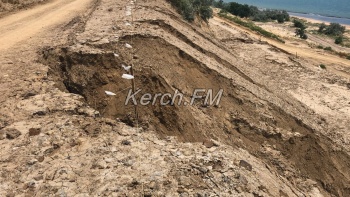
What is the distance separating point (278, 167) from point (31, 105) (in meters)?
7.38

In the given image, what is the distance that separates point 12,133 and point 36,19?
1091 cm

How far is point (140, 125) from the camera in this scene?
8336mm

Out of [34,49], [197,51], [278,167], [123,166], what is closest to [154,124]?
[123,166]

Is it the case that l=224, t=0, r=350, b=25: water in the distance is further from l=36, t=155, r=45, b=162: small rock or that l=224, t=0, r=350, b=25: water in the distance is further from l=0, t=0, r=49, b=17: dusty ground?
l=36, t=155, r=45, b=162: small rock

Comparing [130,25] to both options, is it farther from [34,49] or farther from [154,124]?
[154,124]

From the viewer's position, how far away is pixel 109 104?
8.77 metres

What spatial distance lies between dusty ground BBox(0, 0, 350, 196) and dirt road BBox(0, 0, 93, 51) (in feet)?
0.28

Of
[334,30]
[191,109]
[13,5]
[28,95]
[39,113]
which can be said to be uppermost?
[13,5]

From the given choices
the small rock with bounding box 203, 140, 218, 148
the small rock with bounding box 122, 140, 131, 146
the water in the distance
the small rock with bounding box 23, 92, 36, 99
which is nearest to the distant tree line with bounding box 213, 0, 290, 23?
the water in the distance

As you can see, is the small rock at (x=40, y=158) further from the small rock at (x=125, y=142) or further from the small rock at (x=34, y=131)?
the small rock at (x=125, y=142)

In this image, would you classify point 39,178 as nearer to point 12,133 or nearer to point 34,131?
point 34,131

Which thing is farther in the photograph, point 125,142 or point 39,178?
point 125,142

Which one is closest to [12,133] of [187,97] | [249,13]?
[187,97]

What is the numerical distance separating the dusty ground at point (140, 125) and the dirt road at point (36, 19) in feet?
0.28
